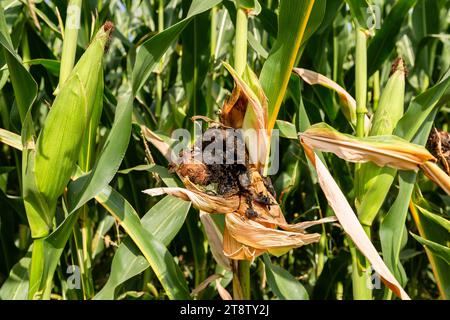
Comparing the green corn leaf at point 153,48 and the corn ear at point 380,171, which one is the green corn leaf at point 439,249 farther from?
the green corn leaf at point 153,48

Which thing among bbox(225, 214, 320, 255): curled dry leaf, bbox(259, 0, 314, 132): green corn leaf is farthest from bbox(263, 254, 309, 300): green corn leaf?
bbox(259, 0, 314, 132): green corn leaf

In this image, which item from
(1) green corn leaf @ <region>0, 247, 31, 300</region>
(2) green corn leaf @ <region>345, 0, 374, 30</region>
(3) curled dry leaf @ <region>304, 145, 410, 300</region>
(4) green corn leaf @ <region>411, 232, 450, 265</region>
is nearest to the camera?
(3) curled dry leaf @ <region>304, 145, 410, 300</region>

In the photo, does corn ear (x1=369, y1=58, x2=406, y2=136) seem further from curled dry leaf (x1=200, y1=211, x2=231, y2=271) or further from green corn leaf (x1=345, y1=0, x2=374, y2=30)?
curled dry leaf (x1=200, y1=211, x2=231, y2=271)

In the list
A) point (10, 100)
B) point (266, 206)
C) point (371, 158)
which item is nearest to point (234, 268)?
point (266, 206)

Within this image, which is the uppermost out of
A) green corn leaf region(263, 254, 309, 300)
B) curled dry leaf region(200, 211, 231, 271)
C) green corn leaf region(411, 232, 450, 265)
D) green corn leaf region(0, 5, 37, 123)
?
green corn leaf region(0, 5, 37, 123)

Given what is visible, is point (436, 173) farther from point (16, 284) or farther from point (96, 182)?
point (16, 284)

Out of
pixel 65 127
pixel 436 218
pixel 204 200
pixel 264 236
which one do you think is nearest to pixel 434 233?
pixel 436 218

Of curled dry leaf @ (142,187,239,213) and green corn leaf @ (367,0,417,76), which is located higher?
green corn leaf @ (367,0,417,76)
